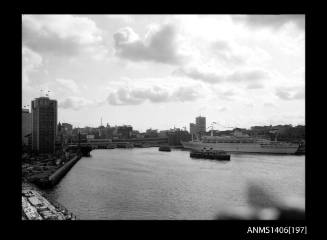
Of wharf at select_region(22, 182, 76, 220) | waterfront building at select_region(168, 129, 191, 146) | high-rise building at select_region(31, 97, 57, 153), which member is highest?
high-rise building at select_region(31, 97, 57, 153)

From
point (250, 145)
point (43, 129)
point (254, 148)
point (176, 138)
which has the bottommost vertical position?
Answer: point (176, 138)

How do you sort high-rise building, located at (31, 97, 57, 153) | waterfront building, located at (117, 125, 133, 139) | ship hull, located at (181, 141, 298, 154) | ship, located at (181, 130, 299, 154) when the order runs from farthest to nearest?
waterfront building, located at (117, 125, 133, 139) → high-rise building, located at (31, 97, 57, 153) → ship, located at (181, 130, 299, 154) → ship hull, located at (181, 141, 298, 154)

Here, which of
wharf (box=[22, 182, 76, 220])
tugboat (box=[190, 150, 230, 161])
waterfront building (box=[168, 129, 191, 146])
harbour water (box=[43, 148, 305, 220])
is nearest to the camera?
wharf (box=[22, 182, 76, 220])

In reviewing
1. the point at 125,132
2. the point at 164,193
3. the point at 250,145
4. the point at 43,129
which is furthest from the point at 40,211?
the point at 125,132

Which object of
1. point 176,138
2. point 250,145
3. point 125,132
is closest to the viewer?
point 250,145

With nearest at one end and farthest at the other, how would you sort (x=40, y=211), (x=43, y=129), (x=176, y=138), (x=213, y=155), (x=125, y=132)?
(x=40, y=211)
(x=213, y=155)
(x=43, y=129)
(x=176, y=138)
(x=125, y=132)

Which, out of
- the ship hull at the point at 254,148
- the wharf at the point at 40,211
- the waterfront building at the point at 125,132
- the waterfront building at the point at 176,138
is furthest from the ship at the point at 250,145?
the waterfront building at the point at 125,132

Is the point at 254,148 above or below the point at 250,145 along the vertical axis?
below

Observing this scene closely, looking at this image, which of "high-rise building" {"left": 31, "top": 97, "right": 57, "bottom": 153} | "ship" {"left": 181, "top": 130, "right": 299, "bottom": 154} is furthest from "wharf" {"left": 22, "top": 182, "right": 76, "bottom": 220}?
"high-rise building" {"left": 31, "top": 97, "right": 57, "bottom": 153}

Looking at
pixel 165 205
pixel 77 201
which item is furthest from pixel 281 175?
pixel 77 201

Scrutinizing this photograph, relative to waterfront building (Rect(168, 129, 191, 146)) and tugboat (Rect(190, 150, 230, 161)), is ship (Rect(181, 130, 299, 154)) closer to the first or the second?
tugboat (Rect(190, 150, 230, 161))

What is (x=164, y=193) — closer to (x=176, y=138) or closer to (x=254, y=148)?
(x=254, y=148)
